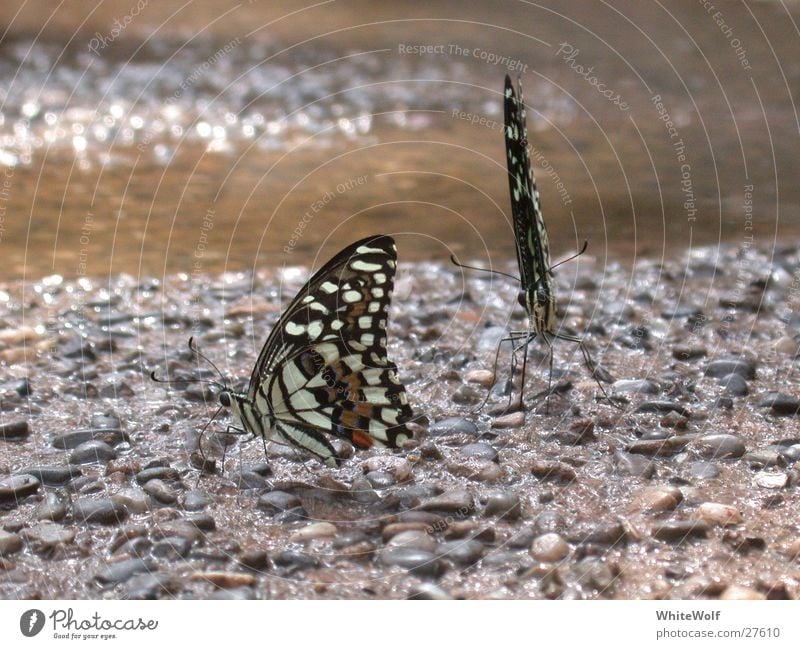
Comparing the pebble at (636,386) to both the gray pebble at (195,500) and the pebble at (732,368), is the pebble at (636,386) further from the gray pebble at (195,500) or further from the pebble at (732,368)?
the gray pebble at (195,500)

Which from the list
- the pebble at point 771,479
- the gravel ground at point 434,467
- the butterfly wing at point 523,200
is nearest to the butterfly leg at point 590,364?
the gravel ground at point 434,467

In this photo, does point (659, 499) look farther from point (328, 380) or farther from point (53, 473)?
point (53, 473)

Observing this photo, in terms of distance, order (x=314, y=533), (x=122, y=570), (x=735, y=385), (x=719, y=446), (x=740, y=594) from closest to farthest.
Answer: (x=740, y=594), (x=122, y=570), (x=314, y=533), (x=719, y=446), (x=735, y=385)

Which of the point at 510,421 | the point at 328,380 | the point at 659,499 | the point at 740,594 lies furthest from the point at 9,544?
the point at 740,594

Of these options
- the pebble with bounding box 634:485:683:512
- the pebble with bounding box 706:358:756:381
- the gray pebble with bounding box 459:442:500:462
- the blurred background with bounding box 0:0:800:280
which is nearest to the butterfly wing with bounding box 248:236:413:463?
the gray pebble with bounding box 459:442:500:462
